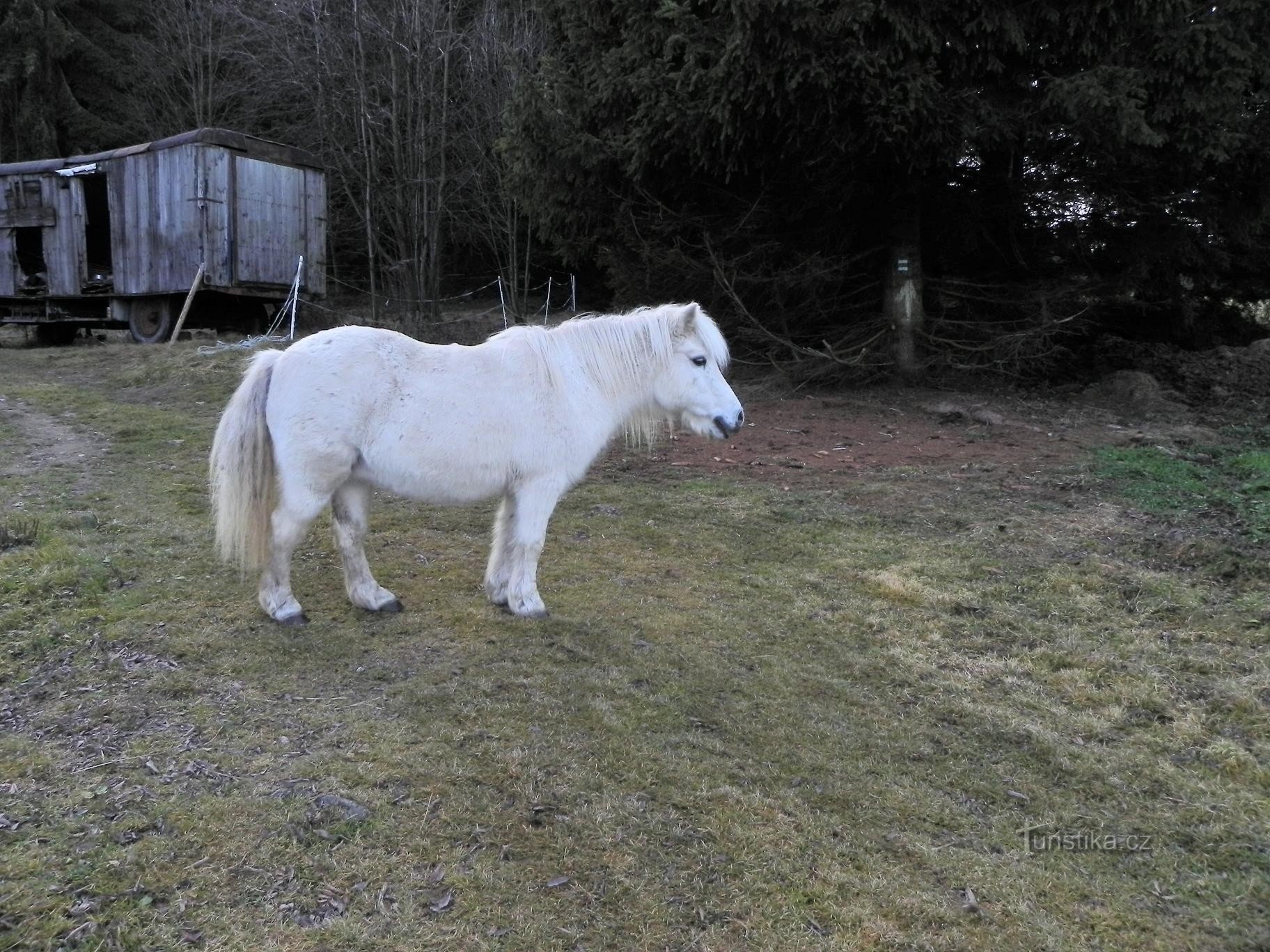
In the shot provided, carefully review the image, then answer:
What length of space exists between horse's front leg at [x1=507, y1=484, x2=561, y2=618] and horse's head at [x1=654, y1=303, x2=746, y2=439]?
837 mm

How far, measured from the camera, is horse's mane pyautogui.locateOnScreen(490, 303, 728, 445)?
13.8 ft

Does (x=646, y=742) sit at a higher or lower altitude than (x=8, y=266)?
lower

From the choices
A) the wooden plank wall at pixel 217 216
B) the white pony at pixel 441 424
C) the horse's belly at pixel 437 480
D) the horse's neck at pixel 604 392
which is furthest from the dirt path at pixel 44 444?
the wooden plank wall at pixel 217 216

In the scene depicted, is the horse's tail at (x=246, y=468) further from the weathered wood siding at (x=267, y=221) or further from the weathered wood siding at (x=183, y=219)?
the weathered wood siding at (x=267, y=221)

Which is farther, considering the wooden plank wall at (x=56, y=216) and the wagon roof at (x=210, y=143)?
the wooden plank wall at (x=56, y=216)

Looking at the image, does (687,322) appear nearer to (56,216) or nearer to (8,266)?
(56,216)

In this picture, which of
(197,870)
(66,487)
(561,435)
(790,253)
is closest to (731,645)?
(561,435)

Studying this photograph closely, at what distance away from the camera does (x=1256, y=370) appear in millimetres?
11445

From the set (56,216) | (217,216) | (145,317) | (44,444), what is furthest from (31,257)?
(44,444)

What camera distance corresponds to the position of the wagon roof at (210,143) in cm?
1348

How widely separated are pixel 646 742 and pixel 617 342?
6.77ft

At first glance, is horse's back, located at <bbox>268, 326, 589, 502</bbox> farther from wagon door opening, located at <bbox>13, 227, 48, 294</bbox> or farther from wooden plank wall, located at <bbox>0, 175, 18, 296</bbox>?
wooden plank wall, located at <bbox>0, 175, 18, 296</bbox>

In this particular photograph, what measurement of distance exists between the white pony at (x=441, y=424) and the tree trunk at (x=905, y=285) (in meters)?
7.04

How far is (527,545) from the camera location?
13.5ft
